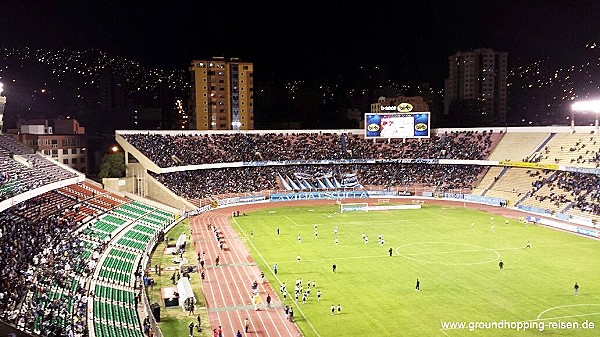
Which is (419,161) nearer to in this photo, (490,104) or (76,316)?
(76,316)

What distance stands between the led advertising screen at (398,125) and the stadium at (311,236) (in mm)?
3975

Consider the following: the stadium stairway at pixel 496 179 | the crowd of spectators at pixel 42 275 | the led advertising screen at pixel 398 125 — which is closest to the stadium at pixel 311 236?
the crowd of spectators at pixel 42 275

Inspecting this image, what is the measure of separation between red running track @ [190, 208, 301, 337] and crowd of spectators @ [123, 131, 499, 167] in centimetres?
2486

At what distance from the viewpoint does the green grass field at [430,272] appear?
76.3 feet

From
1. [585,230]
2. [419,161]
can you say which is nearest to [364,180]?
[419,161]

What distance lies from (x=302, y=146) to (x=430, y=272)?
45.7 m

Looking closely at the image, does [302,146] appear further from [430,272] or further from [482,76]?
[482,76]

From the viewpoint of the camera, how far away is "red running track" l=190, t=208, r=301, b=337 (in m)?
23.0

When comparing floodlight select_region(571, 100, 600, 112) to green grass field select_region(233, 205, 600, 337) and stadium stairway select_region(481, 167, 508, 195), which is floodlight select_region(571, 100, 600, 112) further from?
green grass field select_region(233, 205, 600, 337)

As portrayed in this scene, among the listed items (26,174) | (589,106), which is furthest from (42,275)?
(589,106)

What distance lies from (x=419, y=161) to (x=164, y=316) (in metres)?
53.1

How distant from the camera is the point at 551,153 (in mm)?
60500

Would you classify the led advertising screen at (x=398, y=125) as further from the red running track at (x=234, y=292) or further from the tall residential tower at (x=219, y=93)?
the tall residential tower at (x=219, y=93)

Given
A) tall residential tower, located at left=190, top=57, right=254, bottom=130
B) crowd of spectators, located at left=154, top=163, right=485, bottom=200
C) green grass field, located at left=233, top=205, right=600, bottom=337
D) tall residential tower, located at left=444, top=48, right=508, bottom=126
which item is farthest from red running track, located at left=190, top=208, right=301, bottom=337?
tall residential tower, located at left=444, top=48, right=508, bottom=126
